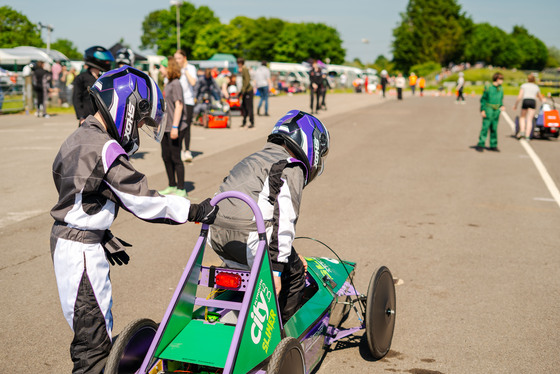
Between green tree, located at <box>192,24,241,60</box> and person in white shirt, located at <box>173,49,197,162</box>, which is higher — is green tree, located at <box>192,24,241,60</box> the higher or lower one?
the higher one

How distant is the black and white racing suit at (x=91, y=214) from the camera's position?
272 cm

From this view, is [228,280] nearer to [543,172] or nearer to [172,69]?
[172,69]

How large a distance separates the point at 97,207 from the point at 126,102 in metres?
0.55

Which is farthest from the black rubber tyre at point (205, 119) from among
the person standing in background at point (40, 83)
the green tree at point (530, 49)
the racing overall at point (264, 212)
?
the green tree at point (530, 49)

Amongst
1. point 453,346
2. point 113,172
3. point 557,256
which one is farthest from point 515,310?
point 113,172

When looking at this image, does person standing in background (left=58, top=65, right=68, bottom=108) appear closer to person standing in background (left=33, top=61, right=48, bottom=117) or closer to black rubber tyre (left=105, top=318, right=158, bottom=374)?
person standing in background (left=33, top=61, right=48, bottom=117)

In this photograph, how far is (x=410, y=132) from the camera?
61.5 feet

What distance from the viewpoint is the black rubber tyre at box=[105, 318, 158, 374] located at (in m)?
2.67

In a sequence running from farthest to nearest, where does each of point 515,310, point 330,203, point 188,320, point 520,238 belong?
point 330,203, point 520,238, point 515,310, point 188,320

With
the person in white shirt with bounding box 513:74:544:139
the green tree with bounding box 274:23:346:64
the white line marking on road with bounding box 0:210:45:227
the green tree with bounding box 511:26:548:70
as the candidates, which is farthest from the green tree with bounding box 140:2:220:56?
the white line marking on road with bounding box 0:210:45:227

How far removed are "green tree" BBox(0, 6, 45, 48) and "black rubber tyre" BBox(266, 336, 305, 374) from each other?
292 ft

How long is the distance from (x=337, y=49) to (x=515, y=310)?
122 m

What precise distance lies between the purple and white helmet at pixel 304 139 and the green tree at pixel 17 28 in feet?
289

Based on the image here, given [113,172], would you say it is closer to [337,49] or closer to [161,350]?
[161,350]
